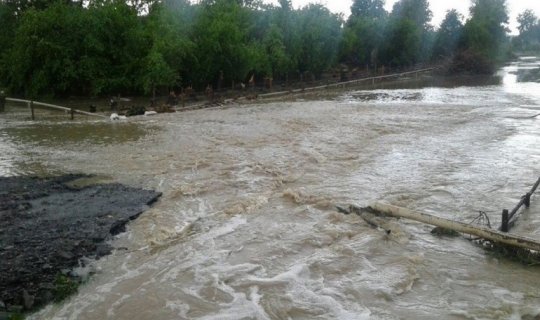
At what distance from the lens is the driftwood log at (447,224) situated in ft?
22.4

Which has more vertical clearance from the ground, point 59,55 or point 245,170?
point 59,55

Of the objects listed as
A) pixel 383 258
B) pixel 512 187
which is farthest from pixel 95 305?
pixel 512 187

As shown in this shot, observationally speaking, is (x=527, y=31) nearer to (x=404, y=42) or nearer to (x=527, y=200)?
(x=404, y=42)

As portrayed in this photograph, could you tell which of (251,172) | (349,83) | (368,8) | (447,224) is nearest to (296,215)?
(447,224)

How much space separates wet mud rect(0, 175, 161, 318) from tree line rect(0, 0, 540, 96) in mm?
18997

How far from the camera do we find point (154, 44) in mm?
29906

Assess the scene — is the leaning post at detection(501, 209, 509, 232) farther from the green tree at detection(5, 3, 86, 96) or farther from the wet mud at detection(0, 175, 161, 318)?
the green tree at detection(5, 3, 86, 96)

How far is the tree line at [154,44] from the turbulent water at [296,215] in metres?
9.99

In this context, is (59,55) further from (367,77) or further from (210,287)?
(367,77)

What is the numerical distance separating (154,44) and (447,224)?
26.0 meters

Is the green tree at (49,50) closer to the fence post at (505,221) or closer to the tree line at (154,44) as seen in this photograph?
the tree line at (154,44)

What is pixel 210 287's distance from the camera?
21.8 ft

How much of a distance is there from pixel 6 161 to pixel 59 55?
17.4m

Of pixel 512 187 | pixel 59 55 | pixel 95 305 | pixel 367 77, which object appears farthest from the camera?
pixel 367 77
